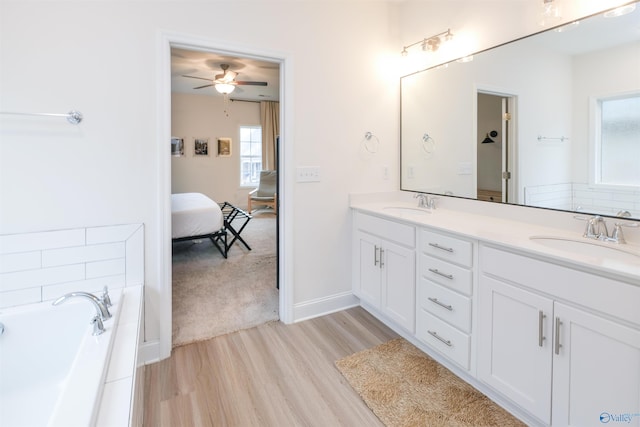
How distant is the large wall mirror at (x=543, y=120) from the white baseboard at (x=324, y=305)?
112cm

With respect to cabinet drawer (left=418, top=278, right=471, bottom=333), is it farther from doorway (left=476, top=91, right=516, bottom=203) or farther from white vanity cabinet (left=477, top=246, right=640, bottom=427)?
doorway (left=476, top=91, right=516, bottom=203)

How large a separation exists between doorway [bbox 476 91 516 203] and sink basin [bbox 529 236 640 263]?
0.48m

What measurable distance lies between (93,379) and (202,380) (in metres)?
0.88

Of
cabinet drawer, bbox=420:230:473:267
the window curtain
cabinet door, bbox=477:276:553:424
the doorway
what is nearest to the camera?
cabinet door, bbox=477:276:553:424

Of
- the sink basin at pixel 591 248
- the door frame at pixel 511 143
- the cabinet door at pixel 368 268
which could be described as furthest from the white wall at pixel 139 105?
the sink basin at pixel 591 248

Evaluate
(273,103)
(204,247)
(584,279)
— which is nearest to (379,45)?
(584,279)

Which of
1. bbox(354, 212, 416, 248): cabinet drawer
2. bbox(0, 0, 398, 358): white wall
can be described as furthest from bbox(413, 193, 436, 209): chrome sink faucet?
bbox(0, 0, 398, 358): white wall

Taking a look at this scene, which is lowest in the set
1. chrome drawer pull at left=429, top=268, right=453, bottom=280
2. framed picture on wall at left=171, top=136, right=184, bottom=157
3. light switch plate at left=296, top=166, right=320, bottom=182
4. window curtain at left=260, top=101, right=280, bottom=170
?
chrome drawer pull at left=429, top=268, right=453, bottom=280

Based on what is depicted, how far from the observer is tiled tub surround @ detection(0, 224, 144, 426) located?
1312mm

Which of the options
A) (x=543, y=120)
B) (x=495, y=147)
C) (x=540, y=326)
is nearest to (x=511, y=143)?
(x=495, y=147)

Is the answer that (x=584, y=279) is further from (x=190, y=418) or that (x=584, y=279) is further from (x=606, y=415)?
(x=190, y=418)

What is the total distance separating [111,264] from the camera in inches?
77.1

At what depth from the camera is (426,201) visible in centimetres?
268

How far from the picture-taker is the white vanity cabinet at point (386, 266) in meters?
2.19
